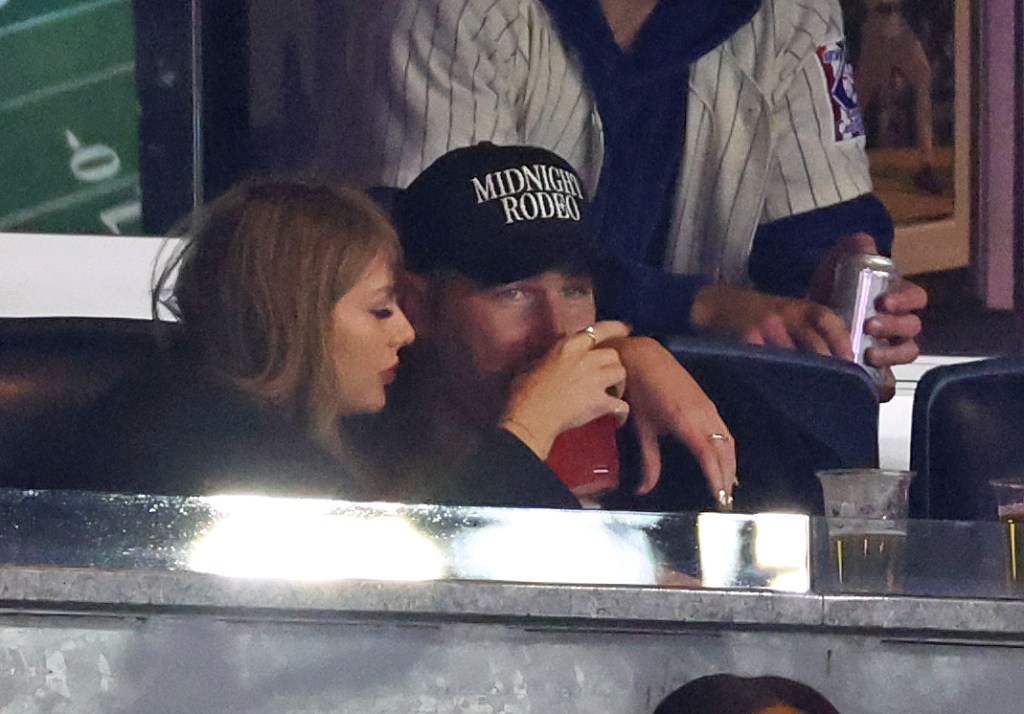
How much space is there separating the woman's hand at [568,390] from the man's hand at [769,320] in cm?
10

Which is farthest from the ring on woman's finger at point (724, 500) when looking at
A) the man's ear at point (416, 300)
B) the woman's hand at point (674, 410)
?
the man's ear at point (416, 300)

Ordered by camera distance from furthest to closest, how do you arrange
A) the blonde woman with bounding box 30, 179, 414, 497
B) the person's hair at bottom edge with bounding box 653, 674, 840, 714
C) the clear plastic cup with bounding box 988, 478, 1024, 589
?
the blonde woman with bounding box 30, 179, 414, 497
the clear plastic cup with bounding box 988, 478, 1024, 589
the person's hair at bottom edge with bounding box 653, 674, 840, 714

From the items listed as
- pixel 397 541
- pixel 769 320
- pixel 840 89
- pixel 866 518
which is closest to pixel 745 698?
pixel 397 541

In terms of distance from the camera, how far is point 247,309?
132 centimetres

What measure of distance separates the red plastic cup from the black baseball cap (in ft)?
0.57

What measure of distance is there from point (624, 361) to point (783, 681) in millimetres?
657

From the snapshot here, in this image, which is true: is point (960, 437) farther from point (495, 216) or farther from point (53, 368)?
point (53, 368)

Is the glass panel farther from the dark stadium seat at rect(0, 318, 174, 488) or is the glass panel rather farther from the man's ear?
the man's ear

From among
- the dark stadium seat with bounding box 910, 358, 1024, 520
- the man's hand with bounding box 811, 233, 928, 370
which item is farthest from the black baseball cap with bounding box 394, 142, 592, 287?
the dark stadium seat with bounding box 910, 358, 1024, 520

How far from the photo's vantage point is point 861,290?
56.0 inches

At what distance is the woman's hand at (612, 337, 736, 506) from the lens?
1.42 meters

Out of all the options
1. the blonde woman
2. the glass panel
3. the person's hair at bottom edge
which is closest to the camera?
the person's hair at bottom edge

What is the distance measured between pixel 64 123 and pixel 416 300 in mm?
366

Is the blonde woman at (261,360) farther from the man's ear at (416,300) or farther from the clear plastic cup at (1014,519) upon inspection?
the clear plastic cup at (1014,519)
